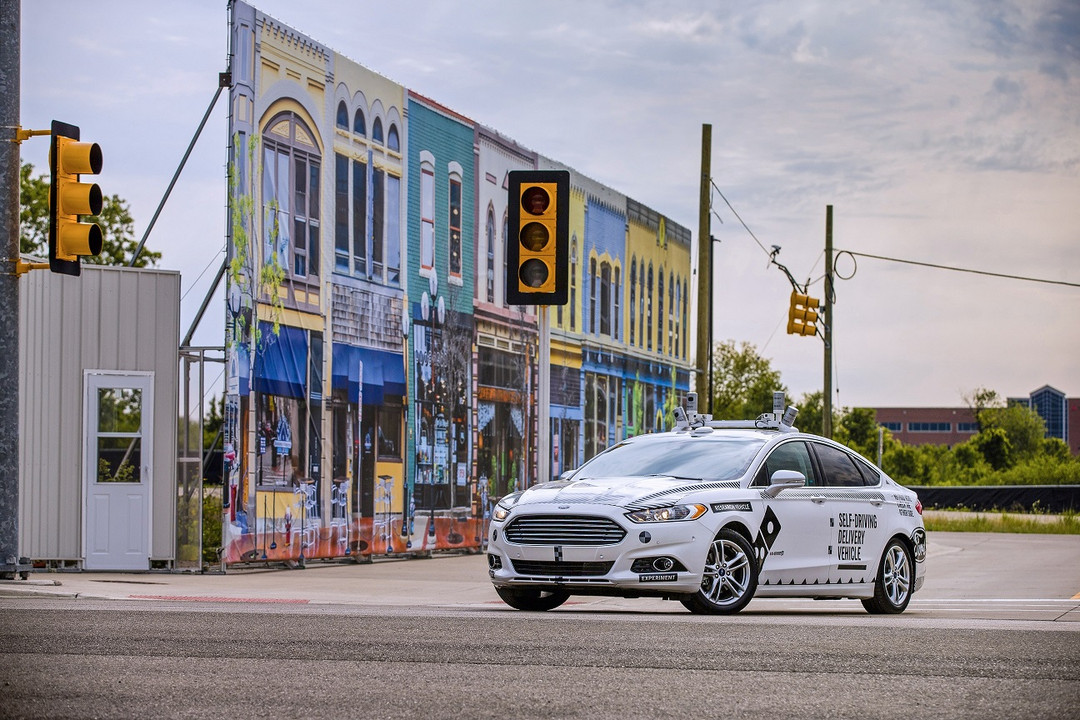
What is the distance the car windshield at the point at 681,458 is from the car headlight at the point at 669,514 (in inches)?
31.3

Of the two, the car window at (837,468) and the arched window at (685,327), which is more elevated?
the arched window at (685,327)

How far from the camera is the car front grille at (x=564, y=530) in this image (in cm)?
1241

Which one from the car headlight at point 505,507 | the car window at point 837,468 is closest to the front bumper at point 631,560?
the car headlight at point 505,507

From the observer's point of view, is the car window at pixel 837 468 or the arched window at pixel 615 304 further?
the arched window at pixel 615 304

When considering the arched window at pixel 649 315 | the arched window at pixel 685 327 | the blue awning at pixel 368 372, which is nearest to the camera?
the blue awning at pixel 368 372

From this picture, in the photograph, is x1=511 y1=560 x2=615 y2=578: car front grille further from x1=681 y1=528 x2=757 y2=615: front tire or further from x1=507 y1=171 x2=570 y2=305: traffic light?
x1=507 y1=171 x2=570 y2=305: traffic light

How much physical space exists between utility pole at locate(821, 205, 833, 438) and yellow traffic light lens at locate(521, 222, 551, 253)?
1017 inches

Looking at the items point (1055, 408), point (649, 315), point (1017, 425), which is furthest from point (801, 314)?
point (1055, 408)

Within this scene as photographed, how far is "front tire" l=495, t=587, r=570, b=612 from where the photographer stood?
43.2 ft

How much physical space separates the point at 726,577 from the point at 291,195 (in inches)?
420

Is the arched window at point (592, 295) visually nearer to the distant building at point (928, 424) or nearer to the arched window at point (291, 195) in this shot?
the arched window at point (291, 195)

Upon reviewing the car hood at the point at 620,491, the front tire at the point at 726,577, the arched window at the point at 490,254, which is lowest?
the front tire at the point at 726,577

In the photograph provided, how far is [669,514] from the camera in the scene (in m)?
12.5

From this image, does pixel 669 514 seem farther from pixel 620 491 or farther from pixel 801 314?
pixel 801 314
